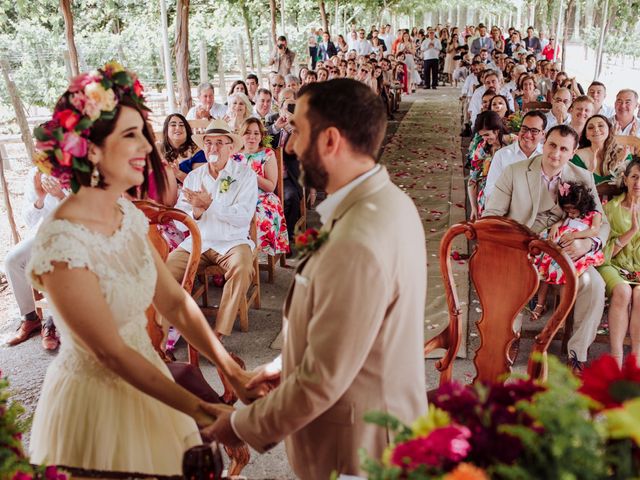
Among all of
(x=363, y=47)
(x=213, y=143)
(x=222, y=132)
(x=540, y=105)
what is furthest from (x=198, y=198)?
(x=363, y=47)

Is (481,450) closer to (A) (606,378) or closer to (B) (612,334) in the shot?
(A) (606,378)

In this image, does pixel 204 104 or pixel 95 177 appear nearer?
pixel 95 177

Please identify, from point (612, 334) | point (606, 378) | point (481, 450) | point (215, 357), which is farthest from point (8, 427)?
point (612, 334)

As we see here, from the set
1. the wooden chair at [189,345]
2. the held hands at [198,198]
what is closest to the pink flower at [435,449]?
the wooden chair at [189,345]

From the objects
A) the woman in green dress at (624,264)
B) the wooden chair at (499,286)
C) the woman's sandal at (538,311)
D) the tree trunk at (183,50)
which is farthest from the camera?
the tree trunk at (183,50)

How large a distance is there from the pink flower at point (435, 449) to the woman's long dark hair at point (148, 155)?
4.32ft

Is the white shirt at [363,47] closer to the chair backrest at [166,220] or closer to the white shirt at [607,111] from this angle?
the white shirt at [607,111]

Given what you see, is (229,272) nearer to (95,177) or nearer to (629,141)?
(95,177)

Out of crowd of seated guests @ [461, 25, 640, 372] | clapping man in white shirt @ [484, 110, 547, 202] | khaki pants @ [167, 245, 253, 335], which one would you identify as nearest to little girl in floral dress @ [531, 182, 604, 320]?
crowd of seated guests @ [461, 25, 640, 372]

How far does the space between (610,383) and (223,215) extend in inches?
149

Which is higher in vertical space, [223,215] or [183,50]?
[183,50]

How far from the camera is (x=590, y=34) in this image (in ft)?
88.0

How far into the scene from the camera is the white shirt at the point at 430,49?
69.4 feet

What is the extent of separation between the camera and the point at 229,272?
4.33m
